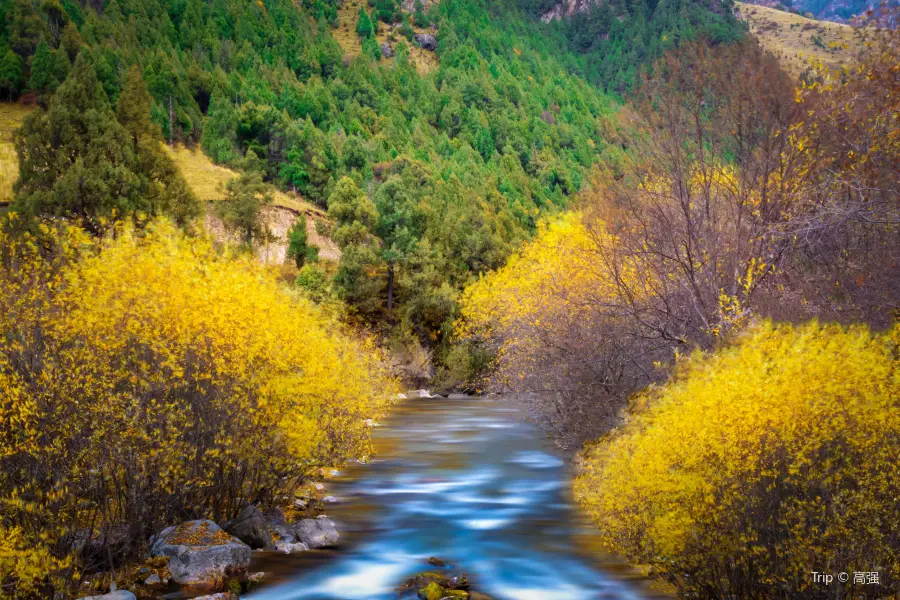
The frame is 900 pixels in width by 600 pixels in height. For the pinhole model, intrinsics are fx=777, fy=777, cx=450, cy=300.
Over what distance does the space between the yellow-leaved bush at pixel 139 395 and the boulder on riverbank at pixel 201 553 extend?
1.78 ft

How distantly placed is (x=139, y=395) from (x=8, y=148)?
68.8 meters

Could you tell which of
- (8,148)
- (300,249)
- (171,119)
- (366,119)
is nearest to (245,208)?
(300,249)

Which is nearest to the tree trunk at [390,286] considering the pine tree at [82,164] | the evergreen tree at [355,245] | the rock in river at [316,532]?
the evergreen tree at [355,245]

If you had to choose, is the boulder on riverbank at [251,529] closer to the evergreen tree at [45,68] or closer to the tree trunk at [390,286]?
the tree trunk at [390,286]

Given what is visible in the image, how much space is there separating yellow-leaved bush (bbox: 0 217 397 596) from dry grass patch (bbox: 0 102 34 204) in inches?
1570

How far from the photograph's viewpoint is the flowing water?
14789mm

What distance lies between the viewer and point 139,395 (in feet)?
43.8

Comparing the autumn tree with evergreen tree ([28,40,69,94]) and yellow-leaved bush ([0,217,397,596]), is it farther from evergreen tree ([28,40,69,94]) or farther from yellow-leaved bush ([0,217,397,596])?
evergreen tree ([28,40,69,94])

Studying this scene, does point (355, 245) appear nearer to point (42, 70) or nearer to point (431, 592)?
point (42, 70)

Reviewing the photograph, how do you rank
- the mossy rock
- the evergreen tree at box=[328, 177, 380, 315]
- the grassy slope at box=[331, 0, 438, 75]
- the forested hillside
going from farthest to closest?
the grassy slope at box=[331, 0, 438, 75], the forested hillside, the evergreen tree at box=[328, 177, 380, 315], the mossy rock

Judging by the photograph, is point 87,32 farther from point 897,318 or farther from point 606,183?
point 897,318

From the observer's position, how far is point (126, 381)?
1329 cm

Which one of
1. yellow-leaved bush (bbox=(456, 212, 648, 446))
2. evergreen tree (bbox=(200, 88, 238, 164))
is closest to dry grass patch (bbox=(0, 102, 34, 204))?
evergreen tree (bbox=(200, 88, 238, 164))

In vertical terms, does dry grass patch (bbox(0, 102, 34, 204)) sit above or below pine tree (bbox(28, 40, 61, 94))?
below
